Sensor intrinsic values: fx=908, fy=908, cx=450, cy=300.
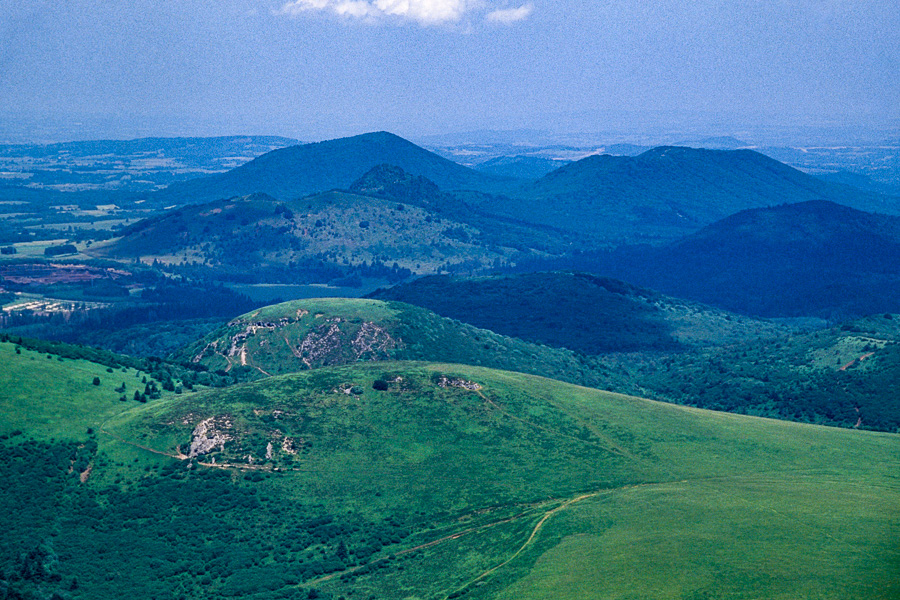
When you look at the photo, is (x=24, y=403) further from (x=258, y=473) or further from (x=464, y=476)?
(x=464, y=476)

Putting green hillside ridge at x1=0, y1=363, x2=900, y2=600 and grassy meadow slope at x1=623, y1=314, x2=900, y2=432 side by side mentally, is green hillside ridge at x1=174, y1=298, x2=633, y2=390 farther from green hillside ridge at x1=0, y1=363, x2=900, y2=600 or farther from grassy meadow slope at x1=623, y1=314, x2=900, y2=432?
green hillside ridge at x1=0, y1=363, x2=900, y2=600

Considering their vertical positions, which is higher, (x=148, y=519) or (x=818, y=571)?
(x=818, y=571)

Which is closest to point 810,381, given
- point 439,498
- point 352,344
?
point 352,344

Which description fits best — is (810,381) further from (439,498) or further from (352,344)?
(439,498)

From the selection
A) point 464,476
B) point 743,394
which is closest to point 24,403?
point 464,476

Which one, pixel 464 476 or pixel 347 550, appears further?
pixel 464 476

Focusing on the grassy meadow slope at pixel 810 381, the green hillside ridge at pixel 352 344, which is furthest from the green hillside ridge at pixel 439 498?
the green hillside ridge at pixel 352 344
